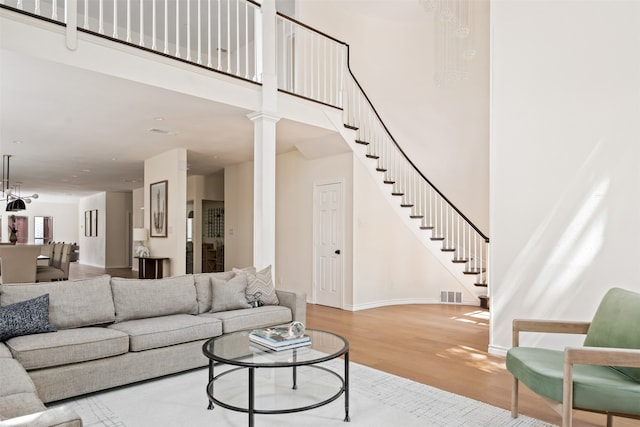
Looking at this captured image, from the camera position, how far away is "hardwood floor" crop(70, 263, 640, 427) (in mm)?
3146

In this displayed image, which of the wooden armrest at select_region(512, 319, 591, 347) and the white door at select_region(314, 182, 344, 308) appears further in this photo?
the white door at select_region(314, 182, 344, 308)

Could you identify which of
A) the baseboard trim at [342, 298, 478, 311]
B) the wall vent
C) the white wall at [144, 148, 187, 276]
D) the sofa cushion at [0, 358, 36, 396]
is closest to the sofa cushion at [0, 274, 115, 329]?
the sofa cushion at [0, 358, 36, 396]

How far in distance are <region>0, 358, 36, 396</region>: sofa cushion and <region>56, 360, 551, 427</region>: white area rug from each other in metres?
0.55

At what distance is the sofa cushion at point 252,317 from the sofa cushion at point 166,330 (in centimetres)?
11

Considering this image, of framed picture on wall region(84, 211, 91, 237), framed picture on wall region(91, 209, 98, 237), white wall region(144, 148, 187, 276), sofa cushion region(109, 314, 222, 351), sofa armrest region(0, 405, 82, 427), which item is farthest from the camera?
framed picture on wall region(84, 211, 91, 237)

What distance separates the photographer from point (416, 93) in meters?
8.52

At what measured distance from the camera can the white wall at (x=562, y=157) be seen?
138 inches

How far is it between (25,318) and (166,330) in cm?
97

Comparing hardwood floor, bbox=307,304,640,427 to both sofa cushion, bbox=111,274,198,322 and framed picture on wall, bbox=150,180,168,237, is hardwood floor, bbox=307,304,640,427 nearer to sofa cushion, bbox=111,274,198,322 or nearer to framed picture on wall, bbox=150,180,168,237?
sofa cushion, bbox=111,274,198,322

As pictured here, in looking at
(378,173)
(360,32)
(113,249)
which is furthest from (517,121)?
(113,249)

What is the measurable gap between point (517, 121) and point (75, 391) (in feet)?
14.3

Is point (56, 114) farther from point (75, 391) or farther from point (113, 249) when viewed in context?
point (113, 249)

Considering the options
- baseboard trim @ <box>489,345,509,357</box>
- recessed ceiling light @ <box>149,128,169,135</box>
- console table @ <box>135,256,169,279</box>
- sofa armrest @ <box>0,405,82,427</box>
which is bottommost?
baseboard trim @ <box>489,345,509,357</box>

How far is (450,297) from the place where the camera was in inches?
292
